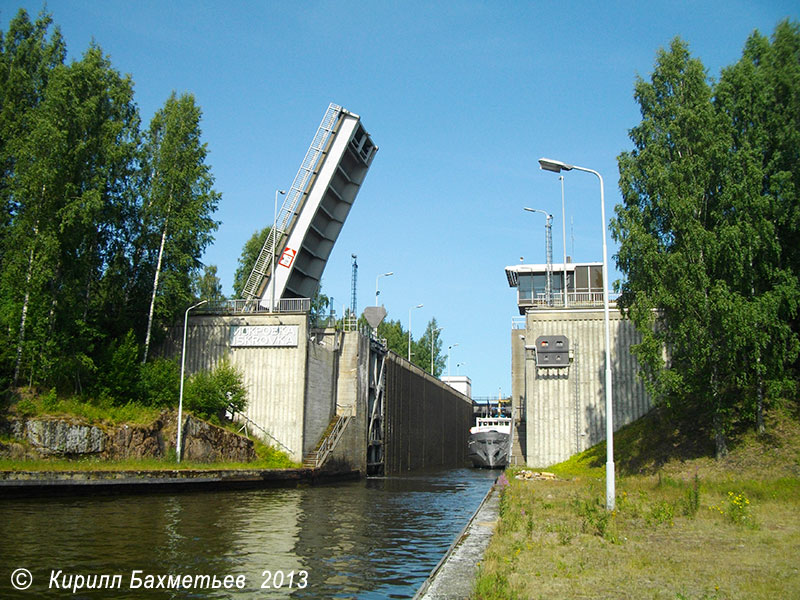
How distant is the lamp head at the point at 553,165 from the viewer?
1649cm

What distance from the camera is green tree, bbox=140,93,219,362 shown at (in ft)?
112

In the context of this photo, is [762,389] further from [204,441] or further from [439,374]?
[439,374]

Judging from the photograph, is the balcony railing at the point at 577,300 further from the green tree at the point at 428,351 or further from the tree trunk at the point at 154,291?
the green tree at the point at 428,351

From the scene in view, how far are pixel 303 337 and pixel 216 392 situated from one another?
479cm

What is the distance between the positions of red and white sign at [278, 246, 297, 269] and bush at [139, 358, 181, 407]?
7.40 metres

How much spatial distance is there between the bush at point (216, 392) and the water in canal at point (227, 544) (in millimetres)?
8810

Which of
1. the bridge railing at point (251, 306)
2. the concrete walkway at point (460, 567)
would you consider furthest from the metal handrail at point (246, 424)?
the concrete walkway at point (460, 567)

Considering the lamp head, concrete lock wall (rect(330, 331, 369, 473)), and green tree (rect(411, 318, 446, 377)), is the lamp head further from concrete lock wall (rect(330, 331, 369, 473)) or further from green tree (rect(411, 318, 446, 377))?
green tree (rect(411, 318, 446, 377))

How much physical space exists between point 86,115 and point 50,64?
296 inches

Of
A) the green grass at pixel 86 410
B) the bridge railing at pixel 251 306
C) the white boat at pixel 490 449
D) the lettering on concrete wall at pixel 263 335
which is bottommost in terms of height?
the white boat at pixel 490 449

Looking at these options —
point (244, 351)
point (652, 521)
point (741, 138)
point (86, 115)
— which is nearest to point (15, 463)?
point (244, 351)

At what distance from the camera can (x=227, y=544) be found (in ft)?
40.7

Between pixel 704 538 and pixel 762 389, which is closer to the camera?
pixel 704 538

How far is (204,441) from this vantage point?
29.7 meters
